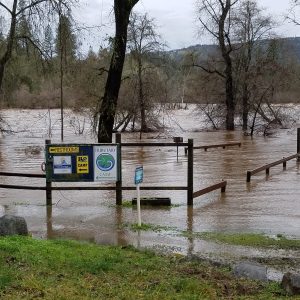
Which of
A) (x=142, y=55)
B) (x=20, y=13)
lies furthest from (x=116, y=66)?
Result: (x=142, y=55)

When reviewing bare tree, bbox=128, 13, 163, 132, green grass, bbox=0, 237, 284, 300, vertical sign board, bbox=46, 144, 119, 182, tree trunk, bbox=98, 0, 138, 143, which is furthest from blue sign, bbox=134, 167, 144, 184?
bare tree, bbox=128, 13, 163, 132

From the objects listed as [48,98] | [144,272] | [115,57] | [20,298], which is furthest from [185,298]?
[48,98]

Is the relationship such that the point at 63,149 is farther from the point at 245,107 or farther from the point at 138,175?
the point at 245,107

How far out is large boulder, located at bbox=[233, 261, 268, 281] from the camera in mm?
5551

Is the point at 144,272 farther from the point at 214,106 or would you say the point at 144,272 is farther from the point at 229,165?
the point at 214,106

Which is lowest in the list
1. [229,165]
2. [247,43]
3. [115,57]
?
[229,165]

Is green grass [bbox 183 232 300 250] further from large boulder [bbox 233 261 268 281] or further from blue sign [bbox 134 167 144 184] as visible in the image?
large boulder [bbox 233 261 268 281]

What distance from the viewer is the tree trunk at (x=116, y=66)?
54.0 feet

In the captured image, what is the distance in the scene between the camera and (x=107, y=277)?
534 cm

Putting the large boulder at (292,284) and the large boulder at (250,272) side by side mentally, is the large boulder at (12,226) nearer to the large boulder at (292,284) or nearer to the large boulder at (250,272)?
the large boulder at (250,272)

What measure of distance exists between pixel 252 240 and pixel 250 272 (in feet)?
8.39

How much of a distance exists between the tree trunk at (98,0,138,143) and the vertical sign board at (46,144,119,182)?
648 cm

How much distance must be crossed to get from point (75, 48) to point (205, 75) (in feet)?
112

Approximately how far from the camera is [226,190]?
14.2 metres
